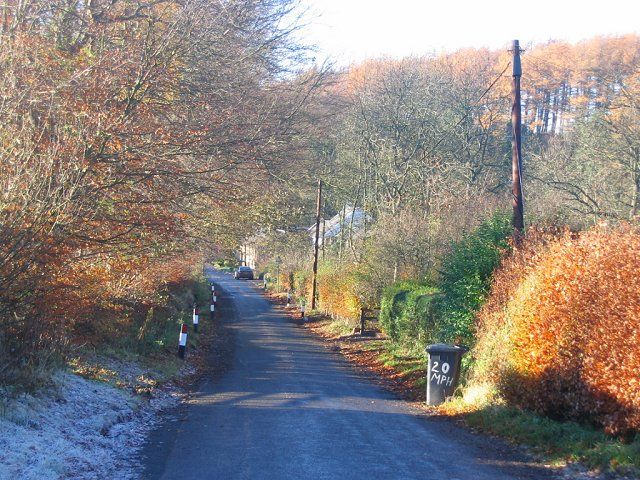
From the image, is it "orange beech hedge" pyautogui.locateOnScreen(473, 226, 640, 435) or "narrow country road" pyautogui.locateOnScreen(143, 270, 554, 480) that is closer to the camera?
"narrow country road" pyautogui.locateOnScreen(143, 270, 554, 480)

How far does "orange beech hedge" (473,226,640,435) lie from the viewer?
324 inches

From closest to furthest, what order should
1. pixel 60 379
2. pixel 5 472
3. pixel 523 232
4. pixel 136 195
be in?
pixel 5 472
pixel 60 379
pixel 136 195
pixel 523 232

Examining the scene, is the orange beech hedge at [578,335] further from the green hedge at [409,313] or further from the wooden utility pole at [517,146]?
the green hedge at [409,313]

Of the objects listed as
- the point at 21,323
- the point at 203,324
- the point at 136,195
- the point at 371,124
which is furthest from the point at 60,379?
the point at 371,124

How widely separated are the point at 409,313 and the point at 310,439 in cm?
1119

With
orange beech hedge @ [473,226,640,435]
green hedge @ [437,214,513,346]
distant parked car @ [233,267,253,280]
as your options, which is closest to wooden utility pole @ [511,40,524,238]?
green hedge @ [437,214,513,346]

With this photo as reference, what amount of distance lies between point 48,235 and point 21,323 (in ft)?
4.15

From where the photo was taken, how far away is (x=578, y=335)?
30.3 feet

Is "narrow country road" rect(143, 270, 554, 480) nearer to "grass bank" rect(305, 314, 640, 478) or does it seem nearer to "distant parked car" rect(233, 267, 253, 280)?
"grass bank" rect(305, 314, 640, 478)

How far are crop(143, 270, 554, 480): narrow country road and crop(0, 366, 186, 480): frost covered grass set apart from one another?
0.37m

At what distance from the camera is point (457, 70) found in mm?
36406

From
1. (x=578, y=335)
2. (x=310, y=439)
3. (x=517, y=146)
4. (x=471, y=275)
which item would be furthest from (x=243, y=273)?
(x=578, y=335)

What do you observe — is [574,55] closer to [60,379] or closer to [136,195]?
[136,195]

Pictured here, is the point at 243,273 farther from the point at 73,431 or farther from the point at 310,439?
the point at 73,431
